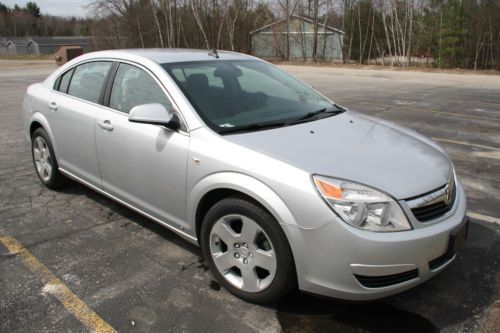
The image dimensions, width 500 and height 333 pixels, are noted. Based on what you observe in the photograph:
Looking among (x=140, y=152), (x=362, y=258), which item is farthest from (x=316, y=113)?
(x=362, y=258)

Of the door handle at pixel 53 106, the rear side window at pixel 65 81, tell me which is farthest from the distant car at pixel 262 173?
the rear side window at pixel 65 81

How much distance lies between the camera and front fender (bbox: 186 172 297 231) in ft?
8.22

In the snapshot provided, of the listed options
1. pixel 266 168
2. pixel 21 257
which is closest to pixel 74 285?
pixel 21 257

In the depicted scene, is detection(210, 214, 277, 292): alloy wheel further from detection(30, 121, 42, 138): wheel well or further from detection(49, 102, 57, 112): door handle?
detection(30, 121, 42, 138): wheel well

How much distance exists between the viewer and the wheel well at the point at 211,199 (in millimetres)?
2766

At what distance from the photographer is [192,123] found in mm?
3074

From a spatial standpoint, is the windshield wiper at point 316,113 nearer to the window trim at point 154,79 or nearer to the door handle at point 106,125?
the window trim at point 154,79

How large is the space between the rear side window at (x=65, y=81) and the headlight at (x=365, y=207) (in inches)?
125

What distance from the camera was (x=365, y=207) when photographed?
2391 mm

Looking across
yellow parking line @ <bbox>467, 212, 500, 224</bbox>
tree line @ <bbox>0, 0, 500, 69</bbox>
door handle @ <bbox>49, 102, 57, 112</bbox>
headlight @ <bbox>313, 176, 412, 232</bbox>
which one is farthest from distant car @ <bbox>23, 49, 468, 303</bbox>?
tree line @ <bbox>0, 0, 500, 69</bbox>

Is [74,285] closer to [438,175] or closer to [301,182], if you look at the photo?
[301,182]

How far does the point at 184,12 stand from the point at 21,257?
141 ft

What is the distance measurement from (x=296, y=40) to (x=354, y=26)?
5.58 metres

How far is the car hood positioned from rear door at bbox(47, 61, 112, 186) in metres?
1.67
